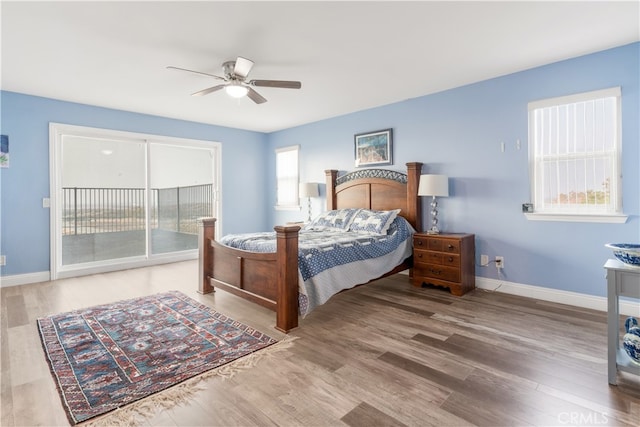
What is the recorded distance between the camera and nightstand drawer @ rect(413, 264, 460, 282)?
12.0 ft

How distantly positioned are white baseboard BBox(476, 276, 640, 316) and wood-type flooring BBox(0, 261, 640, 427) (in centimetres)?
12

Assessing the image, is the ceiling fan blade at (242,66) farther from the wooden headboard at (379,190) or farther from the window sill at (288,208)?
the window sill at (288,208)

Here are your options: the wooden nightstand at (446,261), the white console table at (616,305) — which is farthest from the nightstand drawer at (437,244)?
the white console table at (616,305)

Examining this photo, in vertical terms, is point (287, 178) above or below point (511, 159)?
above

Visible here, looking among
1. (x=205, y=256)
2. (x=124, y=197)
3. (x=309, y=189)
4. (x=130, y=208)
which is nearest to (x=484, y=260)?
(x=309, y=189)

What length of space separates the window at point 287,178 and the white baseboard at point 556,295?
144 inches

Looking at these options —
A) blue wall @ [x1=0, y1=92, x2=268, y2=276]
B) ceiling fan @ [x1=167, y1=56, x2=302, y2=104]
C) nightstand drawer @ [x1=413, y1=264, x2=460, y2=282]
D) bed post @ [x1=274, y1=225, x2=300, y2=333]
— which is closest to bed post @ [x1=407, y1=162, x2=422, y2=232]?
nightstand drawer @ [x1=413, y1=264, x2=460, y2=282]

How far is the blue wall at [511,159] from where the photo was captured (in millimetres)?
3010

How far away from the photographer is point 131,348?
2.44 m

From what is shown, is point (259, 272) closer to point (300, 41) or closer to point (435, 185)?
point (300, 41)

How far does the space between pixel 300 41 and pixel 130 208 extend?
172 inches

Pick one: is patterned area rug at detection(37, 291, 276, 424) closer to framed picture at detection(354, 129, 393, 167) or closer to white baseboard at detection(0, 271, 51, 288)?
white baseboard at detection(0, 271, 51, 288)

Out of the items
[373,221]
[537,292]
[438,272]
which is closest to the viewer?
[537,292]

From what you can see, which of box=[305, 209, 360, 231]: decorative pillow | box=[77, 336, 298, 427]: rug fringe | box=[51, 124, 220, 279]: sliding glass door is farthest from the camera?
box=[51, 124, 220, 279]: sliding glass door
